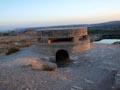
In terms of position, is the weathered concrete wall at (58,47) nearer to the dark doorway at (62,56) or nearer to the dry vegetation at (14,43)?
the dark doorway at (62,56)

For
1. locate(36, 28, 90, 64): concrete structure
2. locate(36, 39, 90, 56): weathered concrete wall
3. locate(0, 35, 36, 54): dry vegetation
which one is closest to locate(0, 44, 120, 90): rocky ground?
locate(36, 39, 90, 56): weathered concrete wall

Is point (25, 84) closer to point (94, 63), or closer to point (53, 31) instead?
point (94, 63)

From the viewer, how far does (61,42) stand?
47.5 ft

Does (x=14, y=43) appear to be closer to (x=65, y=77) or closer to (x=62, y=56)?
(x=62, y=56)

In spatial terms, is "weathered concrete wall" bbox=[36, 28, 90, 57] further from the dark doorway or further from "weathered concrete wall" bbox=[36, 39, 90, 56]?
the dark doorway

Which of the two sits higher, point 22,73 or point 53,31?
point 53,31

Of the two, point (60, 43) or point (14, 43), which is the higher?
point (60, 43)

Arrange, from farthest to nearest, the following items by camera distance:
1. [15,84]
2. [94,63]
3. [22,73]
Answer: [94,63]
[22,73]
[15,84]

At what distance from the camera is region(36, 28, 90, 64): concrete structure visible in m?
14.2

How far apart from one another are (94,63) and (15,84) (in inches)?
215

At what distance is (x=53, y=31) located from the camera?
47.2 ft

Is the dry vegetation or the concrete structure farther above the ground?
the concrete structure

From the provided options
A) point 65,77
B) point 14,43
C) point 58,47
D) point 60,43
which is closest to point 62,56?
point 58,47

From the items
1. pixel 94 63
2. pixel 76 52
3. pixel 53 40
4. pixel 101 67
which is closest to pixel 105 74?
pixel 101 67
